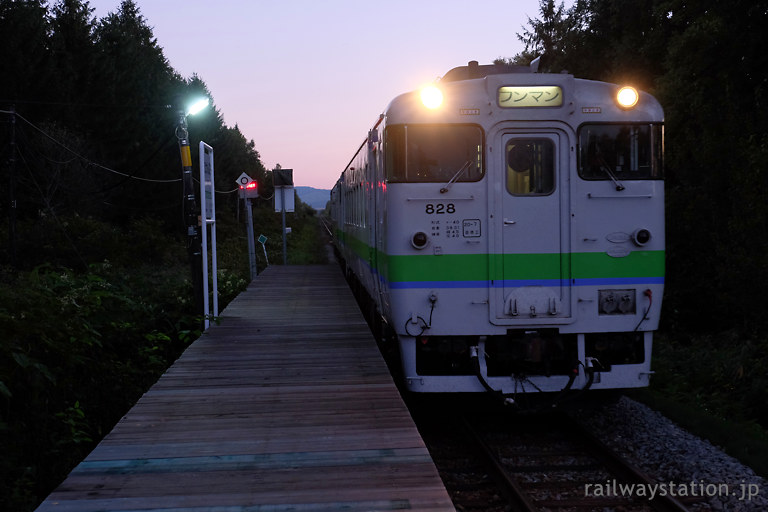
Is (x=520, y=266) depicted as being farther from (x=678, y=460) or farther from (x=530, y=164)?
(x=678, y=460)

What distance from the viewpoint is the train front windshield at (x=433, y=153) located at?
711 cm

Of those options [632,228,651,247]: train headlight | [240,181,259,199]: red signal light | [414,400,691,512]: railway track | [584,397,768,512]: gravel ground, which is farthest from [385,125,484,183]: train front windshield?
[240,181,259,199]: red signal light

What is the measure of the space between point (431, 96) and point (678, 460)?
3.86 metres

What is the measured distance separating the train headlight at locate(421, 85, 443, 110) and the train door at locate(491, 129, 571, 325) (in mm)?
672

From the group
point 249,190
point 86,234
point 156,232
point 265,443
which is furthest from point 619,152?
point 156,232

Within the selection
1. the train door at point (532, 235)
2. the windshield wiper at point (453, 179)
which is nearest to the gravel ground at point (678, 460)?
the train door at point (532, 235)

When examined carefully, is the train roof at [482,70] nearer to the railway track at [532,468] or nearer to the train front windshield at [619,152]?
the train front windshield at [619,152]

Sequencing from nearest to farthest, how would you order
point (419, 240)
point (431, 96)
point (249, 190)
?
point (419, 240), point (431, 96), point (249, 190)

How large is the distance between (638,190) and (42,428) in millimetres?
5836

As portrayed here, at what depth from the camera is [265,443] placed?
5.37 meters

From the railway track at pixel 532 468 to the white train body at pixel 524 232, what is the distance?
1.90 feet

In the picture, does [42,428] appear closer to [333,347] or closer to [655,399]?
[333,347]

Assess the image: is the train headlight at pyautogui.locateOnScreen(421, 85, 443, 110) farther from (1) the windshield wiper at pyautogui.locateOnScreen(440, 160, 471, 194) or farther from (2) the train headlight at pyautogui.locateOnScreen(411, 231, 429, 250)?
(2) the train headlight at pyautogui.locateOnScreen(411, 231, 429, 250)

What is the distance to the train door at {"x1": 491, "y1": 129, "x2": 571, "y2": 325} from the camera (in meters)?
7.04
